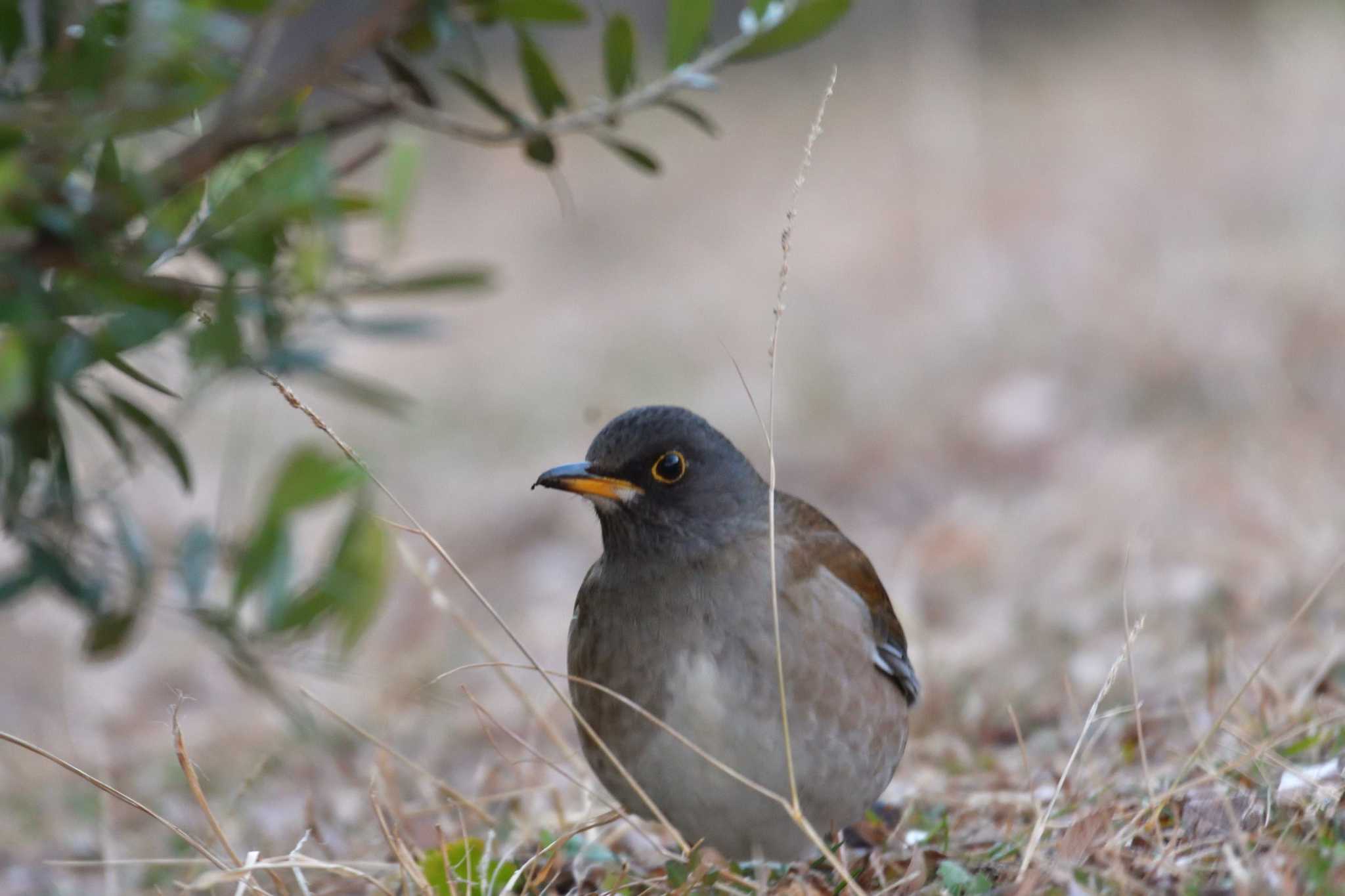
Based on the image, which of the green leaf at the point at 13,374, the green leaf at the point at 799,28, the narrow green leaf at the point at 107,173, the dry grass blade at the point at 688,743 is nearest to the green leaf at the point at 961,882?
the dry grass blade at the point at 688,743

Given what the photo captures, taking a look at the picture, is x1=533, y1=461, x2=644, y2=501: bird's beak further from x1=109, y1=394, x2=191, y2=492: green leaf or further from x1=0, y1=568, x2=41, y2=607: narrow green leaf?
x1=0, y1=568, x2=41, y2=607: narrow green leaf

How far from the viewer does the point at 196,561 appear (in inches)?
169

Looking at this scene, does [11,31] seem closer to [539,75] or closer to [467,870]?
[539,75]

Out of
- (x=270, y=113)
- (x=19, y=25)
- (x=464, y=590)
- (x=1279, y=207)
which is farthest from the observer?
(x=1279, y=207)

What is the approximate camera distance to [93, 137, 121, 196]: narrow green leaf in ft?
10.1

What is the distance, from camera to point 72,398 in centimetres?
360

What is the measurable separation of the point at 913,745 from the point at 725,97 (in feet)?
43.8

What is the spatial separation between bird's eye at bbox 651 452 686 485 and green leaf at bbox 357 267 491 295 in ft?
2.13

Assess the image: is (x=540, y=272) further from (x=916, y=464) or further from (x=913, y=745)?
(x=913, y=745)

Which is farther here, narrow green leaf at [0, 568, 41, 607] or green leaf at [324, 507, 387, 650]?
green leaf at [324, 507, 387, 650]

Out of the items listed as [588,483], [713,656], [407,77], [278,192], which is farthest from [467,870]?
[407,77]

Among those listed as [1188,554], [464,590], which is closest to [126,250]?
[1188,554]

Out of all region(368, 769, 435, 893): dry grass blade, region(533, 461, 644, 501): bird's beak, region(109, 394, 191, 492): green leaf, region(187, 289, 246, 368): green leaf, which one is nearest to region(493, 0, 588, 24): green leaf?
region(187, 289, 246, 368): green leaf

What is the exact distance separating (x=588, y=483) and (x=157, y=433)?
3.48ft
